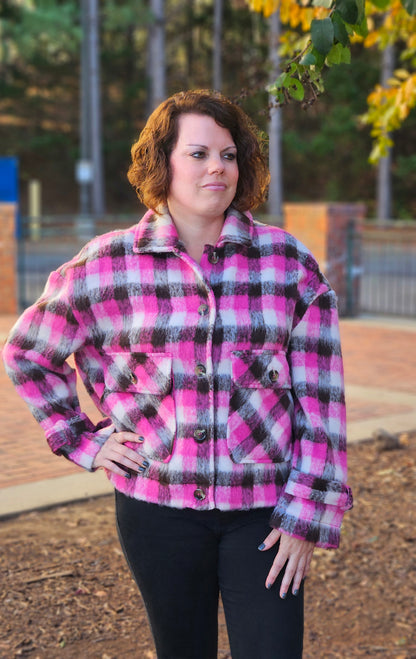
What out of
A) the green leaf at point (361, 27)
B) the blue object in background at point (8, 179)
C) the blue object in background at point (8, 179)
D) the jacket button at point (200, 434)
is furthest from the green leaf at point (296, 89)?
the blue object in background at point (8, 179)

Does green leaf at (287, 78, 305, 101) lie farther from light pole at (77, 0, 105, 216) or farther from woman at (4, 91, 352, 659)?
light pole at (77, 0, 105, 216)

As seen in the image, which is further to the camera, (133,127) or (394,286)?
(133,127)

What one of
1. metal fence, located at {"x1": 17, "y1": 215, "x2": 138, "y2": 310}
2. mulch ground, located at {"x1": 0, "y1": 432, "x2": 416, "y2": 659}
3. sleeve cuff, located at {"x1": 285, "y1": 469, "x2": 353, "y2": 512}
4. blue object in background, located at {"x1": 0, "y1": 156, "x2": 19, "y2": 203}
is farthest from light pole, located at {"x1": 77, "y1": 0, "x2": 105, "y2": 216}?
sleeve cuff, located at {"x1": 285, "y1": 469, "x2": 353, "y2": 512}

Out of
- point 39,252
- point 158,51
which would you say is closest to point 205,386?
point 39,252

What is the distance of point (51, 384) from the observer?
2.20m

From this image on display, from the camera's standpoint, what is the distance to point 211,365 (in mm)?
2010

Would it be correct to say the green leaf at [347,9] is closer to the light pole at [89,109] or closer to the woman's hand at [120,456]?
the woman's hand at [120,456]

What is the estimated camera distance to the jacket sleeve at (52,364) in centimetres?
216

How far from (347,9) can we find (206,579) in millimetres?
1418

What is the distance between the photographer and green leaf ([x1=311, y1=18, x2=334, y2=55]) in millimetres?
2230

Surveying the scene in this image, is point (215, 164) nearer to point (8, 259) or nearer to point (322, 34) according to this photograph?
point (322, 34)

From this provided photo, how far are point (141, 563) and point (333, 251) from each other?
10.4 meters

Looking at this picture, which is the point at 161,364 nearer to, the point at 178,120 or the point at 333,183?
the point at 178,120

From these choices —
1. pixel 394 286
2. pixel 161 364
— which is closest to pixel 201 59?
pixel 394 286
